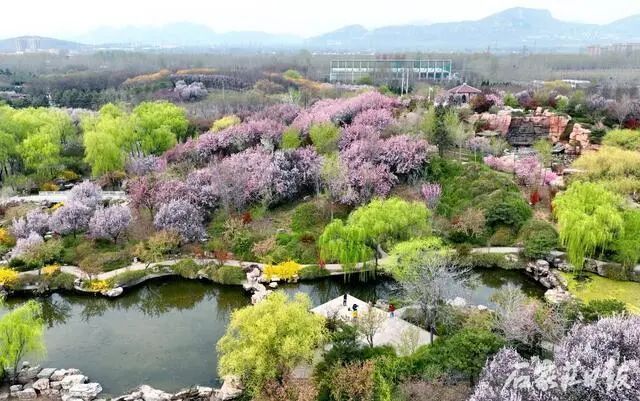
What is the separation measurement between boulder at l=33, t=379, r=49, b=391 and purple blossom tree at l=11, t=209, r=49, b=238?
14.8m

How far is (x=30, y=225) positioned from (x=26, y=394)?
15.8 metres

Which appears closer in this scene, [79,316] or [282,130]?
[79,316]

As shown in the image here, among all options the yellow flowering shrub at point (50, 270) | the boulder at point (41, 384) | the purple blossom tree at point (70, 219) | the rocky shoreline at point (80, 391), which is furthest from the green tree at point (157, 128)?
the boulder at point (41, 384)

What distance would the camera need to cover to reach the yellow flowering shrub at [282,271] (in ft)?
98.8

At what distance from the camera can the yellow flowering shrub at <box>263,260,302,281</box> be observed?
30.1m

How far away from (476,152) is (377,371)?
3219cm

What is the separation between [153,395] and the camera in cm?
2056

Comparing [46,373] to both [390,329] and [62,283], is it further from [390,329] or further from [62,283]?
[390,329]

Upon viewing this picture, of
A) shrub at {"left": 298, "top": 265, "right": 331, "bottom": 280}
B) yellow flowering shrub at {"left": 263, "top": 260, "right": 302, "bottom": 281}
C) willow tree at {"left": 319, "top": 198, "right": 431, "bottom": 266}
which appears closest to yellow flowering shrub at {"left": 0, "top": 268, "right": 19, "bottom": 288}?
yellow flowering shrub at {"left": 263, "top": 260, "right": 302, "bottom": 281}

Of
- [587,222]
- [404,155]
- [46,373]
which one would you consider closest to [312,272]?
[404,155]

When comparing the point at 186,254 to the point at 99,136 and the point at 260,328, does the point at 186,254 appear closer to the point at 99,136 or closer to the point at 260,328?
the point at 260,328

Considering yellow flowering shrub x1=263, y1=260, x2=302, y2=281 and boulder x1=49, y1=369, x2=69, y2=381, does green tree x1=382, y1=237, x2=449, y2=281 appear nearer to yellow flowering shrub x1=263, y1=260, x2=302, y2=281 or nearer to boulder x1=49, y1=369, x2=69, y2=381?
yellow flowering shrub x1=263, y1=260, x2=302, y2=281

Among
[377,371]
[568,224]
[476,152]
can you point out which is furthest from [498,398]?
[476,152]

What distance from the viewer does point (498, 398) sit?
15.2 metres
